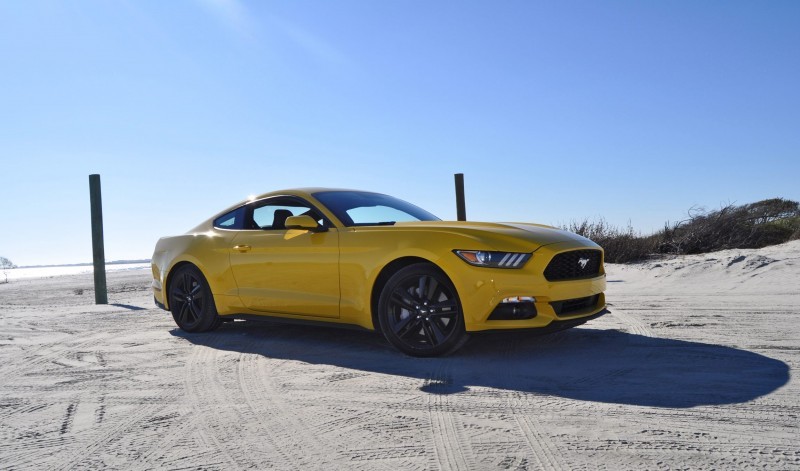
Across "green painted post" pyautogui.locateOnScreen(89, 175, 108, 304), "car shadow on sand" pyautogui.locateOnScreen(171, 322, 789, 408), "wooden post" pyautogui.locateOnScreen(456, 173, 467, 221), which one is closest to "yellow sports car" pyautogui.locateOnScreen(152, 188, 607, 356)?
"car shadow on sand" pyautogui.locateOnScreen(171, 322, 789, 408)

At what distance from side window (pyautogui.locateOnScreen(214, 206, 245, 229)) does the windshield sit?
1.06 metres

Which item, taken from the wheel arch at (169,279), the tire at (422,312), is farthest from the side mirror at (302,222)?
the wheel arch at (169,279)

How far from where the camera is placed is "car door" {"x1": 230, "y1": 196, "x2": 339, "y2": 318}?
18.6 ft

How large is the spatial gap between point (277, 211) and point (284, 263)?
2.25ft

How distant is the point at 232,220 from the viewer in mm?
6840

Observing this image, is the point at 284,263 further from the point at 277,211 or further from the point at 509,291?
the point at 509,291

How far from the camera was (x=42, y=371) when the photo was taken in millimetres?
5230

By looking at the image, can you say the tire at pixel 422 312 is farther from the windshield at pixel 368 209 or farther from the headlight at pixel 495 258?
the windshield at pixel 368 209

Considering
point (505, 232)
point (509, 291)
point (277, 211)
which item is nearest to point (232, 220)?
point (277, 211)

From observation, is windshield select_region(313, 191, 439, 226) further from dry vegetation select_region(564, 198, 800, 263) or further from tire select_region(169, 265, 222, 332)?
dry vegetation select_region(564, 198, 800, 263)

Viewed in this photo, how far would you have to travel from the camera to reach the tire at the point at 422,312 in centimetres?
496

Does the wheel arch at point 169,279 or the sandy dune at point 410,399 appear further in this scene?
the wheel arch at point 169,279

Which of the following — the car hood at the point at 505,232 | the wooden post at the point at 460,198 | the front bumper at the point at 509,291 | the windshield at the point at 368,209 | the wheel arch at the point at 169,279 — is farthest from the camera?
the wooden post at the point at 460,198

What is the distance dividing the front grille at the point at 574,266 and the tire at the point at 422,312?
78 centimetres
